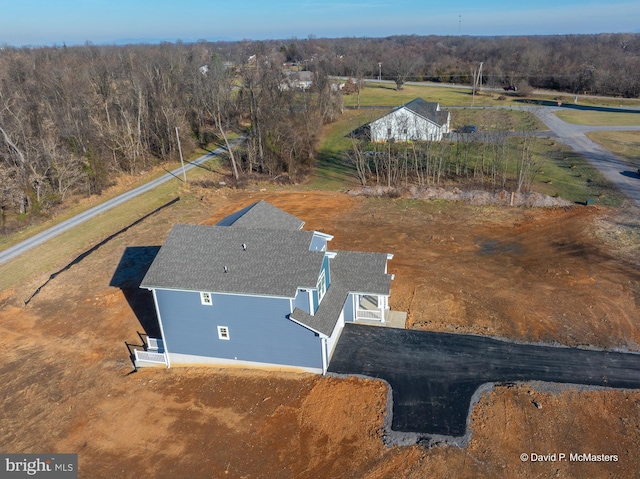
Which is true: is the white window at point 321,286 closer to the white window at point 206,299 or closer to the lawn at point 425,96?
the white window at point 206,299

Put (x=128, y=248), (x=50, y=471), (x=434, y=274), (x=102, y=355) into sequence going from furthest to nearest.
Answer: (x=128, y=248)
(x=434, y=274)
(x=102, y=355)
(x=50, y=471)

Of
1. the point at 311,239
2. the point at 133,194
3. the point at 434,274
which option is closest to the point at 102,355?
the point at 311,239

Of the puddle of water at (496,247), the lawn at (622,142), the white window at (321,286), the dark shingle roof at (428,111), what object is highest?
the dark shingle roof at (428,111)

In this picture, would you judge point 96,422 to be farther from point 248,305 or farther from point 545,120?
point 545,120

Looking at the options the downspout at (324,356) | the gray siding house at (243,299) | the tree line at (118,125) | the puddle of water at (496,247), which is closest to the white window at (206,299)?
the gray siding house at (243,299)

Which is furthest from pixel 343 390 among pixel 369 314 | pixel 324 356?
pixel 369 314

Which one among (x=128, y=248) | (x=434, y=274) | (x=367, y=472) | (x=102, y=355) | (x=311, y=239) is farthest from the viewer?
(x=128, y=248)

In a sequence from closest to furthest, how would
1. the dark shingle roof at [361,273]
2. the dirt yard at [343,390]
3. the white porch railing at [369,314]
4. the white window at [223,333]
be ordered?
1. the dirt yard at [343,390]
2. the white window at [223,333]
3. the dark shingle roof at [361,273]
4. the white porch railing at [369,314]
